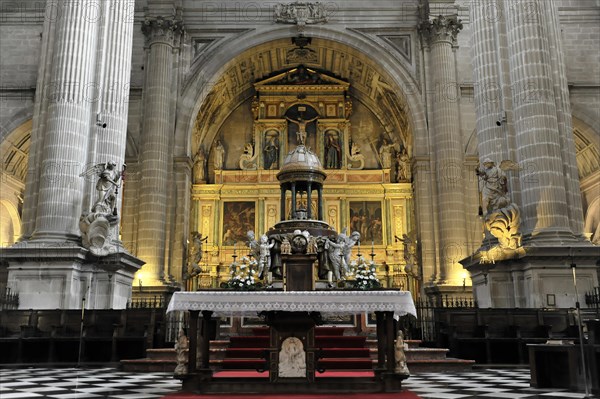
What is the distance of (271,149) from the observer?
1046 inches

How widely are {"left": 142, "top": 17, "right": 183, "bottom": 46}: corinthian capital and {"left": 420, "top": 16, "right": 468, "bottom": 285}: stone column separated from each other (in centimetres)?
926

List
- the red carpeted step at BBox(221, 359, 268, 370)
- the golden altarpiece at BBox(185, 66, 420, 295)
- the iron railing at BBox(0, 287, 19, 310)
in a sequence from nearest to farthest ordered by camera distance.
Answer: the red carpeted step at BBox(221, 359, 268, 370) < the iron railing at BBox(0, 287, 19, 310) < the golden altarpiece at BBox(185, 66, 420, 295)

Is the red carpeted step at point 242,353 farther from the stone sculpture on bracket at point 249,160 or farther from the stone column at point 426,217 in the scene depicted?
the stone sculpture on bracket at point 249,160

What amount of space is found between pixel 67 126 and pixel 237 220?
43.1 feet

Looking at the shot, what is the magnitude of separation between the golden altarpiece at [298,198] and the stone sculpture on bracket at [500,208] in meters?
Answer: 11.1

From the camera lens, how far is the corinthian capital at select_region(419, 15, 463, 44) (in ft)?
70.4

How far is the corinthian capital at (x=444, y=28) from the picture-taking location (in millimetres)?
21469

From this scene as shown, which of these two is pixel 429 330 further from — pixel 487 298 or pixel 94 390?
pixel 94 390

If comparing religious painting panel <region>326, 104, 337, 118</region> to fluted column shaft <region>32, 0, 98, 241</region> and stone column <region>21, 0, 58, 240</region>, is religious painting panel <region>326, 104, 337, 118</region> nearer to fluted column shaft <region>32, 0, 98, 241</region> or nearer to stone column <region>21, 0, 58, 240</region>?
stone column <region>21, 0, 58, 240</region>

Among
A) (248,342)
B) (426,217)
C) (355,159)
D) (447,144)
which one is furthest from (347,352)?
(355,159)

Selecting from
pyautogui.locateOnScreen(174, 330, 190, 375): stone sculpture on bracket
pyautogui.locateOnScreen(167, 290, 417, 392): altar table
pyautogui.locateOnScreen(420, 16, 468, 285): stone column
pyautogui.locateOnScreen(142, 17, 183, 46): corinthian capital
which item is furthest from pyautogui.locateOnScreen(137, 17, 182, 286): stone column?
pyautogui.locateOnScreen(167, 290, 417, 392): altar table

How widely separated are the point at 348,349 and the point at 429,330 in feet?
17.5

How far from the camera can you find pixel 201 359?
730 cm

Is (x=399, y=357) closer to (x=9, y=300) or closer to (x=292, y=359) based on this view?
(x=292, y=359)
